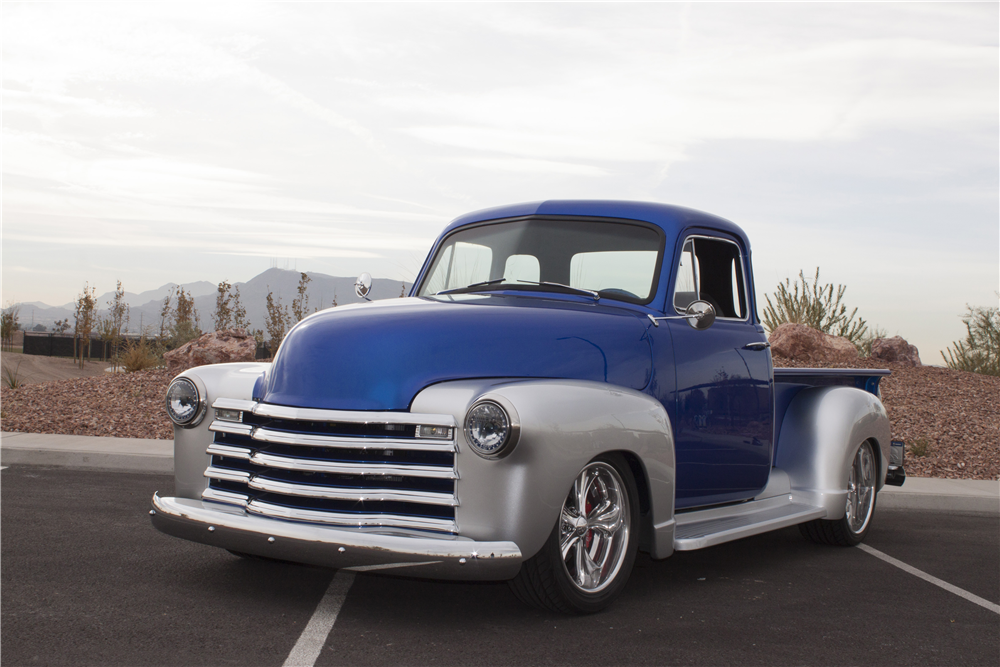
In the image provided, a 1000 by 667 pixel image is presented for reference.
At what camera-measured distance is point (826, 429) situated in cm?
621

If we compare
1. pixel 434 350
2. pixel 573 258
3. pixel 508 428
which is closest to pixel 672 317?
pixel 573 258

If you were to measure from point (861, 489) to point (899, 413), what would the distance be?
652 cm

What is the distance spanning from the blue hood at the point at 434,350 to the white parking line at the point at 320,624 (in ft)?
3.23

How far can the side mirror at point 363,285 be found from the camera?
6.21 m

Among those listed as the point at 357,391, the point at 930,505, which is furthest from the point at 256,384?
the point at 930,505

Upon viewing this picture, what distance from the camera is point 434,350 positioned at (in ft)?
13.6

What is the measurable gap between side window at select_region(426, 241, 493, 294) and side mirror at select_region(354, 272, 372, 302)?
0.51m

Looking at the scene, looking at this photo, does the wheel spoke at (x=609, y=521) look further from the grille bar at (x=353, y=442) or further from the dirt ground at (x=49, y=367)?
the dirt ground at (x=49, y=367)

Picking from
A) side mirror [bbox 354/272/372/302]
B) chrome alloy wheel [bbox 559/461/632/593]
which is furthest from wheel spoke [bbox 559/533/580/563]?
side mirror [bbox 354/272/372/302]

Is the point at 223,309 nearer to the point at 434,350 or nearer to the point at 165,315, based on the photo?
the point at 165,315

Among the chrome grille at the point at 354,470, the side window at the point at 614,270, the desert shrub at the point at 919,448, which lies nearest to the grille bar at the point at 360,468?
the chrome grille at the point at 354,470

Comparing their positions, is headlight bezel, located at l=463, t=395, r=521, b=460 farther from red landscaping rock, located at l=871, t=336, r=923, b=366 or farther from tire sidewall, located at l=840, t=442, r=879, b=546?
red landscaping rock, located at l=871, t=336, r=923, b=366

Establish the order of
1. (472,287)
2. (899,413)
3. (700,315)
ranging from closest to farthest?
1. (700,315)
2. (472,287)
3. (899,413)

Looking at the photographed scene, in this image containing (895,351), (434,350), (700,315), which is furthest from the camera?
(895,351)
